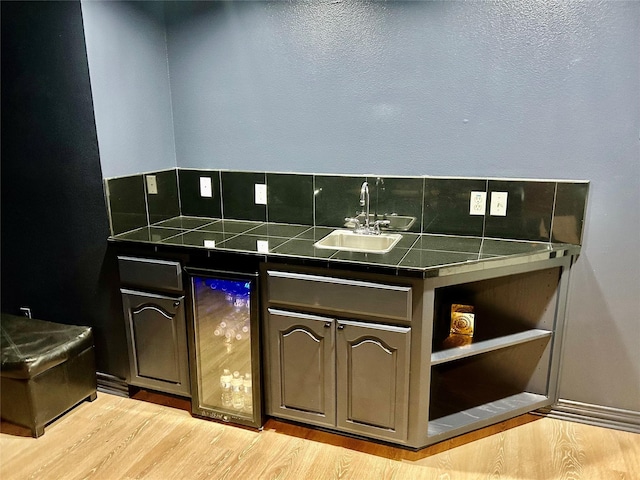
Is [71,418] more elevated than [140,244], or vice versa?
[140,244]

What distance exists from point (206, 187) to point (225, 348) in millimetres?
962

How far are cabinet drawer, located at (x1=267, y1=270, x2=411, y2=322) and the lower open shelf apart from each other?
62cm

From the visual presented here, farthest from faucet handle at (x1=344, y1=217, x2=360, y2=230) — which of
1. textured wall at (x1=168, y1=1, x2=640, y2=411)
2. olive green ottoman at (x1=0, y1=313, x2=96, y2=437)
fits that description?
olive green ottoman at (x1=0, y1=313, x2=96, y2=437)

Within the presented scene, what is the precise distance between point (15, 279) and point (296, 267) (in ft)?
5.90

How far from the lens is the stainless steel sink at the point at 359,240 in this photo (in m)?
2.44

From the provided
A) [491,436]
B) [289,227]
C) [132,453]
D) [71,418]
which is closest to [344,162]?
[289,227]

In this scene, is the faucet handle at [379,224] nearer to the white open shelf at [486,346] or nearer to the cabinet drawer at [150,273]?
the white open shelf at [486,346]

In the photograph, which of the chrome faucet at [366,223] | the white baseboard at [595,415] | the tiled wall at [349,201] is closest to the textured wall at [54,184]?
the tiled wall at [349,201]

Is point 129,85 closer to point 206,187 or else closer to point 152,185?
point 152,185

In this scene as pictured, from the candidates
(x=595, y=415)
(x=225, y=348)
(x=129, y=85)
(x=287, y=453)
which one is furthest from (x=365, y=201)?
(x=595, y=415)

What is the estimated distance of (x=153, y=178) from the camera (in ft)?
8.87

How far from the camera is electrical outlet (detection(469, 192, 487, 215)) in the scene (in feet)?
7.70

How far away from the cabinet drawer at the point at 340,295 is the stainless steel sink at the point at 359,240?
0.32 m

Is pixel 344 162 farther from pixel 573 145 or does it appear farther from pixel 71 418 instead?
pixel 71 418
